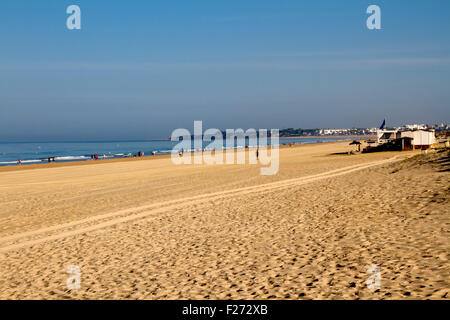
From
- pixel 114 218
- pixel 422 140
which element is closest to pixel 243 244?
pixel 114 218

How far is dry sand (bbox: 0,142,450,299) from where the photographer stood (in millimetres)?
6293

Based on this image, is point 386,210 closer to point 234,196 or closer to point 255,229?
point 255,229

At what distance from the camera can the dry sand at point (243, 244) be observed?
629 cm

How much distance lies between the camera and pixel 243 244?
888 centimetres

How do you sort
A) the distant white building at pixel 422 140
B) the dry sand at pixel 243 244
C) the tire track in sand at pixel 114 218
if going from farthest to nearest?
the distant white building at pixel 422 140, the tire track in sand at pixel 114 218, the dry sand at pixel 243 244

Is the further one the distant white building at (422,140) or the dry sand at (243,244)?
the distant white building at (422,140)

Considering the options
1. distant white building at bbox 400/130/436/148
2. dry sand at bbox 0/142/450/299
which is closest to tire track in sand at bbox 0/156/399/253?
dry sand at bbox 0/142/450/299

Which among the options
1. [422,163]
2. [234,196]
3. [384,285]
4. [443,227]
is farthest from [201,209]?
[422,163]

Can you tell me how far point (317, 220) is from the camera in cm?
1066

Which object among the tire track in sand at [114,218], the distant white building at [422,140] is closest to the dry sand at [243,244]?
the tire track in sand at [114,218]

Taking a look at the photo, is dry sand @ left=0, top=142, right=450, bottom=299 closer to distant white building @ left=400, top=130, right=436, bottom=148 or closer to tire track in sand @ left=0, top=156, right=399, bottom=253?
tire track in sand @ left=0, top=156, right=399, bottom=253

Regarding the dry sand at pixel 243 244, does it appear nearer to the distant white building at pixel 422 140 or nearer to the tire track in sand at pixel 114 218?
the tire track in sand at pixel 114 218

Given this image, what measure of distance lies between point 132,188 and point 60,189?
4.26 meters

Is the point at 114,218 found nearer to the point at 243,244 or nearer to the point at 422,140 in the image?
the point at 243,244
